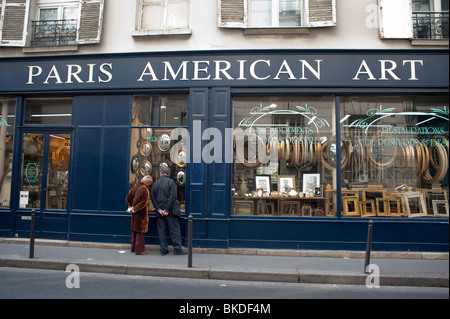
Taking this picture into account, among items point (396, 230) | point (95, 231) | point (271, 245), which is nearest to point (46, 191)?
point (95, 231)

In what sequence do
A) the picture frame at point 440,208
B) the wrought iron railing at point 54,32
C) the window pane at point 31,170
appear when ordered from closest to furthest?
1. the picture frame at point 440,208
2. the window pane at point 31,170
3. the wrought iron railing at point 54,32

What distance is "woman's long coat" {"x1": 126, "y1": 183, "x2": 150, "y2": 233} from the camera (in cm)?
757

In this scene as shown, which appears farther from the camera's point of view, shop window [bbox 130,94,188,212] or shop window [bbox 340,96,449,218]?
shop window [bbox 130,94,188,212]

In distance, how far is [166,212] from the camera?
7.50m

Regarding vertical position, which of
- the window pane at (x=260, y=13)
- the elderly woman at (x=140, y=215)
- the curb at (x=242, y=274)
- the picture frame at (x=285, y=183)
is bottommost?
the curb at (x=242, y=274)

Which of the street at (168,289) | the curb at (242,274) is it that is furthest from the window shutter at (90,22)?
the street at (168,289)

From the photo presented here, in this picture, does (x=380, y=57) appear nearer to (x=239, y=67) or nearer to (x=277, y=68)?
(x=277, y=68)

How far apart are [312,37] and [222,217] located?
4483mm

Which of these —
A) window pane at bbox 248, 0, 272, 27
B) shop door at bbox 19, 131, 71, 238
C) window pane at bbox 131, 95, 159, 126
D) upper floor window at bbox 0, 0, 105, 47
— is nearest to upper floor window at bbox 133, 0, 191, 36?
upper floor window at bbox 0, 0, 105, 47

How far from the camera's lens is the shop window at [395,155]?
8016mm

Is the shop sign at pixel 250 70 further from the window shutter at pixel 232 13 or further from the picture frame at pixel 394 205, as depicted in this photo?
the picture frame at pixel 394 205

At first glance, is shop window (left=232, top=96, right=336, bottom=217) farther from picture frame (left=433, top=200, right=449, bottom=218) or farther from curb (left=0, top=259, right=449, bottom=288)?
picture frame (left=433, top=200, right=449, bottom=218)

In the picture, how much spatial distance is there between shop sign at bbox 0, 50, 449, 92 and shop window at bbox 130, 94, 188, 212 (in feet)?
1.42

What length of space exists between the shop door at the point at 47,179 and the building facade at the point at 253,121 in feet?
0.11
